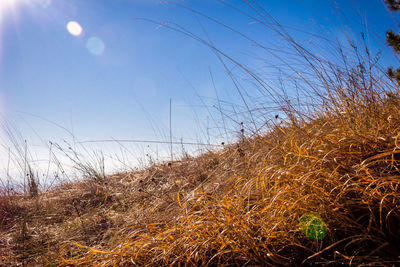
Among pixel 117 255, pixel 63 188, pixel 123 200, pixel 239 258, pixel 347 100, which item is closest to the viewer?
pixel 239 258

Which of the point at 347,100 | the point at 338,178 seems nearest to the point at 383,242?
the point at 338,178

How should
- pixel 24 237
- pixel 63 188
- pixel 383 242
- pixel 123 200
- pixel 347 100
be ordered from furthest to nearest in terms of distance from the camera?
pixel 63 188
pixel 123 200
pixel 24 237
pixel 347 100
pixel 383 242

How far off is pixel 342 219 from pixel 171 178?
1928 millimetres

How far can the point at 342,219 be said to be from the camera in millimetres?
901

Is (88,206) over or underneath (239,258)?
over

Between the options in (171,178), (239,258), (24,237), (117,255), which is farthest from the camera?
(171,178)

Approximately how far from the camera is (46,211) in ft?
7.67

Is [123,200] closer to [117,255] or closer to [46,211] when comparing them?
[46,211]

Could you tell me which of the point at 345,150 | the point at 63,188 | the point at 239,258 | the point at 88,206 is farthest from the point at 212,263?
the point at 63,188

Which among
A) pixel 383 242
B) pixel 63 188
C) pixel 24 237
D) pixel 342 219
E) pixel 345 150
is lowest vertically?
pixel 383 242

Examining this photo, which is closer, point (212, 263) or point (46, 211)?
point (212, 263)

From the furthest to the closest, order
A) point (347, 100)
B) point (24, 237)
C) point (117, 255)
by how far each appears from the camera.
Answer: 1. point (24, 237)
2. point (347, 100)
3. point (117, 255)

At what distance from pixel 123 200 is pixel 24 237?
2.70 feet

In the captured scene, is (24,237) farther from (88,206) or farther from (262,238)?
(262,238)
